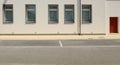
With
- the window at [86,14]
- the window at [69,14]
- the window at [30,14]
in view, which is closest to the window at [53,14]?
the window at [69,14]

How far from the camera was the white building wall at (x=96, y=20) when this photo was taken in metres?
36.6

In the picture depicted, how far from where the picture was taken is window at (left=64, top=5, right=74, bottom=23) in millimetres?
37188

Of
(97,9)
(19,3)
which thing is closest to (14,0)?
(19,3)

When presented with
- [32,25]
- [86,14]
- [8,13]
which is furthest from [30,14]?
[86,14]

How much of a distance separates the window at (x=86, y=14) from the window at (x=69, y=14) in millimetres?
1252

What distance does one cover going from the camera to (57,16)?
122 feet

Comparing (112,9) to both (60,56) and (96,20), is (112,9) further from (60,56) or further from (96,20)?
(60,56)

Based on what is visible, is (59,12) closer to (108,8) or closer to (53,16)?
(53,16)

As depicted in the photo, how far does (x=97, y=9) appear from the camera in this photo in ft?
120

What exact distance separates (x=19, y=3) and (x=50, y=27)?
14.1 ft

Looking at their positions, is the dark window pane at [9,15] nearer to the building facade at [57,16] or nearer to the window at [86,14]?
the building facade at [57,16]

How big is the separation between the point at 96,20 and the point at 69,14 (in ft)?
10.2

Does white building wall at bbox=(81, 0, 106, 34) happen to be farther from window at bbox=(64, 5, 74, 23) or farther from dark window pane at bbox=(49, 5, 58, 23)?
dark window pane at bbox=(49, 5, 58, 23)

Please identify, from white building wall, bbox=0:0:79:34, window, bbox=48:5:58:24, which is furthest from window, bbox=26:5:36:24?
window, bbox=48:5:58:24
